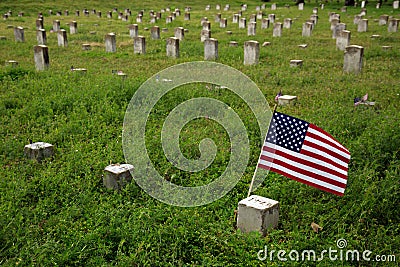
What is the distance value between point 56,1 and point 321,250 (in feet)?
117

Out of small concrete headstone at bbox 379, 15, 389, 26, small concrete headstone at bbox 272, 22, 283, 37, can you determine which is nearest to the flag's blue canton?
small concrete headstone at bbox 272, 22, 283, 37

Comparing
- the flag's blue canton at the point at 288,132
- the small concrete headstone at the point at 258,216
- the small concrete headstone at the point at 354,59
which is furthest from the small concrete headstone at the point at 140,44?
the small concrete headstone at the point at 258,216

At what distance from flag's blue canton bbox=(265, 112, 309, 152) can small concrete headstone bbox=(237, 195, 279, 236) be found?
635 mm

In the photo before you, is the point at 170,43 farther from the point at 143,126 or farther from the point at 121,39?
the point at 143,126

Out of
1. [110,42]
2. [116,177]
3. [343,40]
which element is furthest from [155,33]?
[116,177]

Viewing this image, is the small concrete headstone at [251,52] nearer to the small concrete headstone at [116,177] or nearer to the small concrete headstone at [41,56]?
the small concrete headstone at [41,56]

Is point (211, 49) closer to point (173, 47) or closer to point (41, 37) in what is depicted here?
A: point (173, 47)

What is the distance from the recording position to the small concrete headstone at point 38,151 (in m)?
5.76

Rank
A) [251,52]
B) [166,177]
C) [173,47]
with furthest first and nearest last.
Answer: [173,47], [251,52], [166,177]

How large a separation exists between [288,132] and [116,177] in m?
2.13

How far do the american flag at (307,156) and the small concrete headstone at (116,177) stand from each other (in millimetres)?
1865

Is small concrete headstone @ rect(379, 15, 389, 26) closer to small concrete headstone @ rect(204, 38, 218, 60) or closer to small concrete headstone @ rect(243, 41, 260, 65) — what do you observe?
small concrete headstone @ rect(243, 41, 260, 65)

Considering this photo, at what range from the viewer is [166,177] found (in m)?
5.42

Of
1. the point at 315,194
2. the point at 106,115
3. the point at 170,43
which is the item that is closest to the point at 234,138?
the point at 315,194
